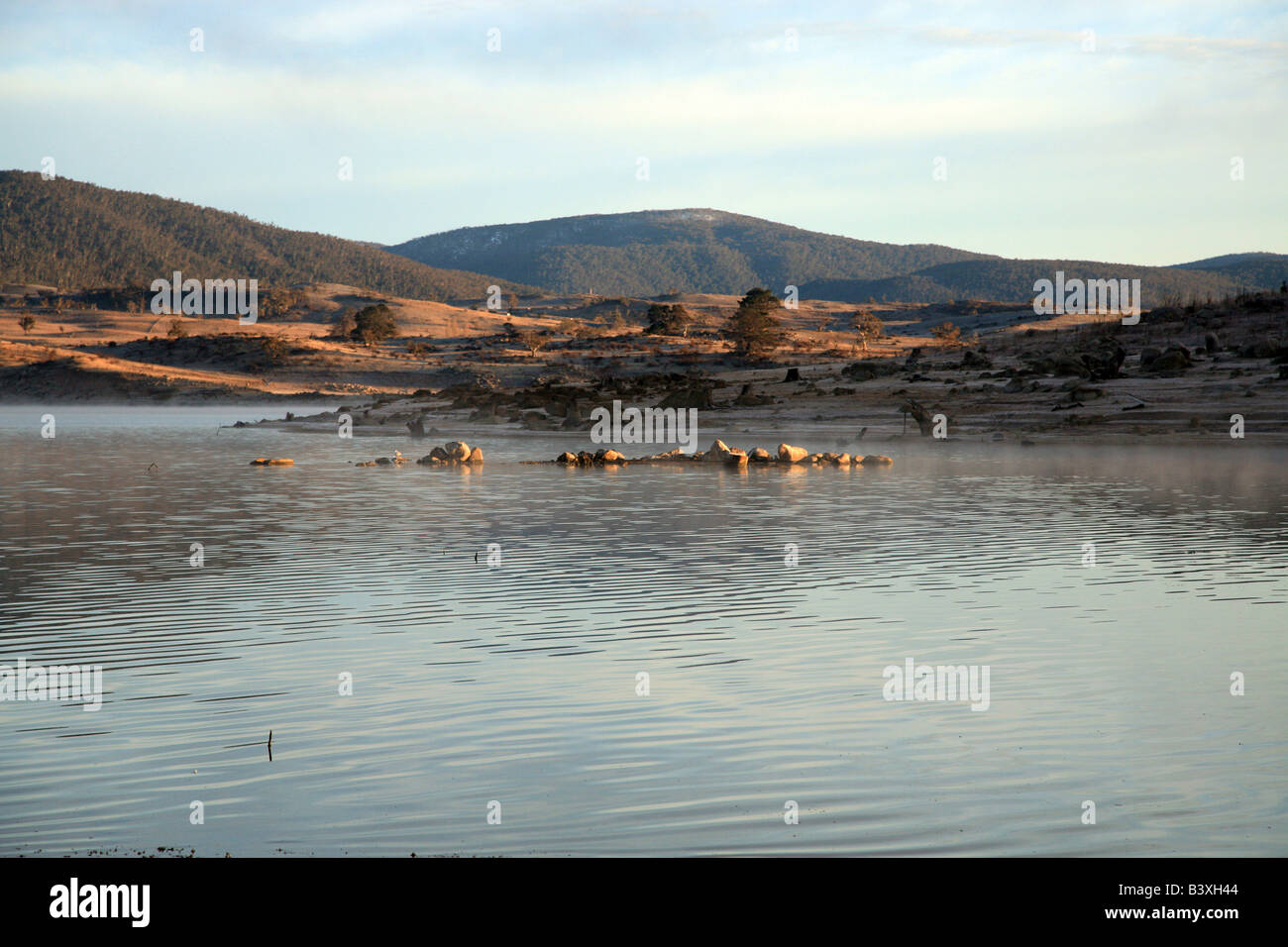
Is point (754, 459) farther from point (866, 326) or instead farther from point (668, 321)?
point (668, 321)

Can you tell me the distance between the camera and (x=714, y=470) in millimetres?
38281

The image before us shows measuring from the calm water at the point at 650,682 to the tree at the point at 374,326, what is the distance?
105941 millimetres

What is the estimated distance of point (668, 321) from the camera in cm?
13550

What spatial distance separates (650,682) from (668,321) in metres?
126

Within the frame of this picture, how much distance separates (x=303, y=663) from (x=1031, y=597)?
8753 mm

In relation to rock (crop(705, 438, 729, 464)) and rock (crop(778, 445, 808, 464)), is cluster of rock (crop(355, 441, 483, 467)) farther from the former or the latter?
rock (crop(778, 445, 808, 464))

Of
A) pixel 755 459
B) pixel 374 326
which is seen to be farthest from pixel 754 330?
pixel 755 459

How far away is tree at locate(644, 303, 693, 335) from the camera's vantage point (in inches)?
5226

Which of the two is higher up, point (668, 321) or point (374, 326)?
point (668, 321)

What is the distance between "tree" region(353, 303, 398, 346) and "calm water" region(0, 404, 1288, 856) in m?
106

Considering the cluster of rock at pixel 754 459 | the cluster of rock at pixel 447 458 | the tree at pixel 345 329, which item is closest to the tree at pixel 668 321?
the tree at pixel 345 329

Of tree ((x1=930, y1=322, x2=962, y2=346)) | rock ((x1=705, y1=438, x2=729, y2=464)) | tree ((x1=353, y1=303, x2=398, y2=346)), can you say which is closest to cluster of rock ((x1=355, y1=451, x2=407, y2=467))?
rock ((x1=705, y1=438, x2=729, y2=464))
